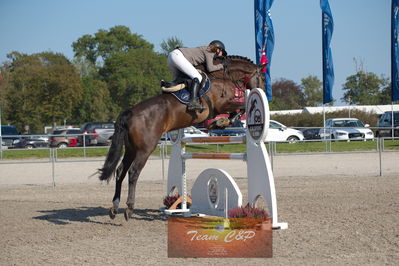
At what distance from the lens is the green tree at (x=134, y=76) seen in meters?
62.4

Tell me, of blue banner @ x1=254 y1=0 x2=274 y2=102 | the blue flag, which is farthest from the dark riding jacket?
the blue flag

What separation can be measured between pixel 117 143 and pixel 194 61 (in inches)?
64.5

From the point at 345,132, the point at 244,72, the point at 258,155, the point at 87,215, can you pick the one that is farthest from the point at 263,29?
the point at 258,155

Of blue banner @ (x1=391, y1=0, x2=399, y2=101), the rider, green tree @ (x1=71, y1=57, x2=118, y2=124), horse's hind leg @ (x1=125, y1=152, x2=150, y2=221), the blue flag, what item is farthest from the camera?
green tree @ (x1=71, y1=57, x2=118, y2=124)

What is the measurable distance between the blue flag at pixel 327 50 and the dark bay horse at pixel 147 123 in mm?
13964

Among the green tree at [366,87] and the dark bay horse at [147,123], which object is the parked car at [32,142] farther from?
the green tree at [366,87]

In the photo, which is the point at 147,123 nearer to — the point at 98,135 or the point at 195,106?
the point at 195,106

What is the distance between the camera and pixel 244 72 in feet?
27.2

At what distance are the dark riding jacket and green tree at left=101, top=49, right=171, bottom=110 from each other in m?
53.4

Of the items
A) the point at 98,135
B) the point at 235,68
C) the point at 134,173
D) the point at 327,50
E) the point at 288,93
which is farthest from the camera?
the point at 288,93

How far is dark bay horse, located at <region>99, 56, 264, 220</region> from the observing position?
755cm

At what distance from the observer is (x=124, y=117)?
762cm

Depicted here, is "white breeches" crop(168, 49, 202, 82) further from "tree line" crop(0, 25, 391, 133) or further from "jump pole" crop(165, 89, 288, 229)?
"tree line" crop(0, 25, 391, 133)

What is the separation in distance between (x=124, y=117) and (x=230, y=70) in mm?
1786
